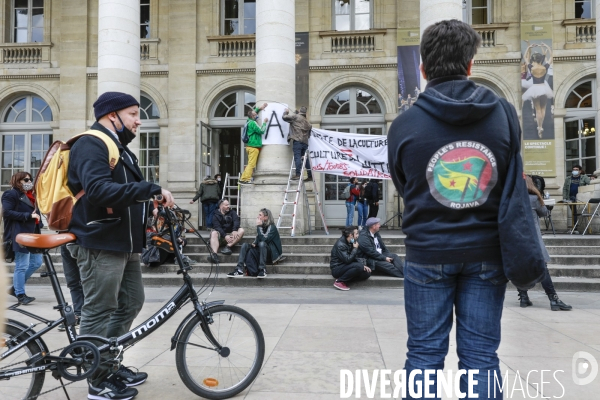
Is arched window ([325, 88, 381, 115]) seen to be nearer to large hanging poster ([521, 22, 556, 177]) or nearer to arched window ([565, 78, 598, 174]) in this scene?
large hanging poster ([521, 22, 556, 177])

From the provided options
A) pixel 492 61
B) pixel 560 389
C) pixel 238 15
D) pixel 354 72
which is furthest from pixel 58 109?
pixel 560 389

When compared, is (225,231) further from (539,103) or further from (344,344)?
(539,103)

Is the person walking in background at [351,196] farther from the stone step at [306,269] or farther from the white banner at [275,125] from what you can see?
the stone step at [306,269]

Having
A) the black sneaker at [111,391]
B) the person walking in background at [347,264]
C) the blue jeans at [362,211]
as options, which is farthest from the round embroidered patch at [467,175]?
the blue jeans at [362,211]

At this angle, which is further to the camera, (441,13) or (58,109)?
(58,109)

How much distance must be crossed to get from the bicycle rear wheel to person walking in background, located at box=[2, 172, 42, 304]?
16.8 ft

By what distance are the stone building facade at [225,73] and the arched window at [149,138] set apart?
4cm

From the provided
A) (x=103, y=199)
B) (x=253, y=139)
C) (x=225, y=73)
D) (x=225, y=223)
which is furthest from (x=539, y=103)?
(x=103, y=199)

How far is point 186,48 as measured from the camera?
733 inches

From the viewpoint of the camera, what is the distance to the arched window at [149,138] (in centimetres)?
1895

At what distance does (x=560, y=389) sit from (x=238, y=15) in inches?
706

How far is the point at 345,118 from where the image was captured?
18391mm

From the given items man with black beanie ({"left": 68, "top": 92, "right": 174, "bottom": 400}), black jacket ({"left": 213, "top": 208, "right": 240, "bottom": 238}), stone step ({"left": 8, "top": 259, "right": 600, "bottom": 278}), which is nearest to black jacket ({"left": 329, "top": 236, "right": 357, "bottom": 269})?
stone step ({"left": 8, "top": 259, "right": 600, "bottom": 278})

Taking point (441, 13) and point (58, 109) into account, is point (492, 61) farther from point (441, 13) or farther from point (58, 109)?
point (58, 109)
